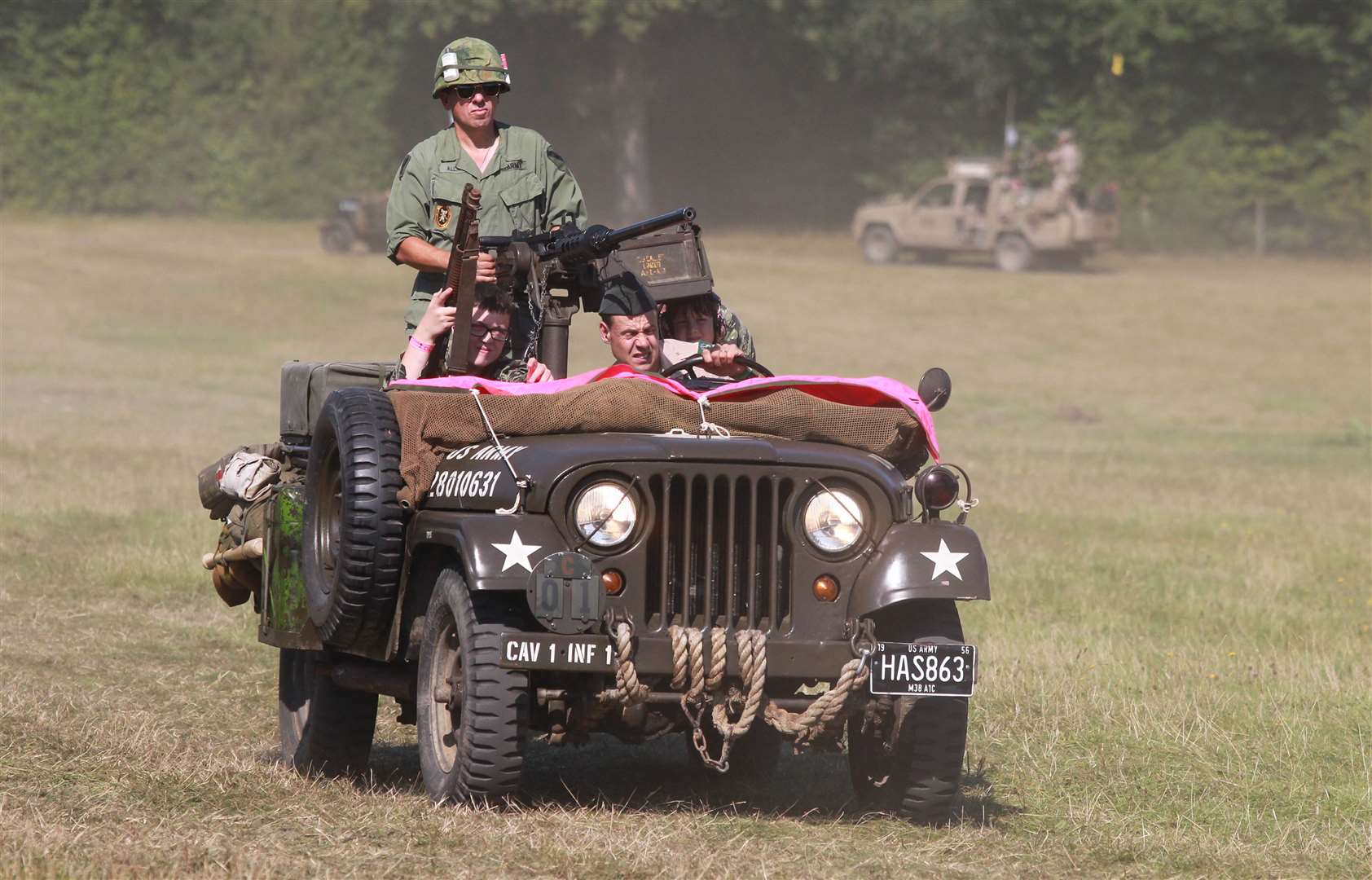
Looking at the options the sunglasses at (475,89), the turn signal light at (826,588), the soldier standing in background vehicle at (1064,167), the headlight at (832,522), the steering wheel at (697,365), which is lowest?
the turn signal light at (826,588)

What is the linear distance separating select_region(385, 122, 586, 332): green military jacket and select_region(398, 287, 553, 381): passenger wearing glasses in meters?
0.42

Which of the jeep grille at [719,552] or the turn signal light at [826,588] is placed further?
the turn signal light at [826,588]

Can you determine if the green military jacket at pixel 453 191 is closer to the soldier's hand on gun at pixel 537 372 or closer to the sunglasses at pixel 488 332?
the sunglasses at pixel 488 332

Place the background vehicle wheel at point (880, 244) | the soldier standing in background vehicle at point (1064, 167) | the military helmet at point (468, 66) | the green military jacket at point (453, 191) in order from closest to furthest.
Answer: the military helmet at point (468, 66) → the green military jacket at point (453, 191) → the soldier standing in background vehicle at point (1064, 167) → the background vehicle wheel at point (880, 244)

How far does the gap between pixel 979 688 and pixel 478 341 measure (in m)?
3.19

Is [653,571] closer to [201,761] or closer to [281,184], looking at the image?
[201,761]

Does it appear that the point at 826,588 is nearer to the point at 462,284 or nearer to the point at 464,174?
the point at 462,284

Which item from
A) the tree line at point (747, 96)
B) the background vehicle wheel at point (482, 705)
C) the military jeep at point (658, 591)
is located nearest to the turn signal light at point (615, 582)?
the military jeep at point (658, 591)

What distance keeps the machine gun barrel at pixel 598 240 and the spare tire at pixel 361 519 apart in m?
1.01

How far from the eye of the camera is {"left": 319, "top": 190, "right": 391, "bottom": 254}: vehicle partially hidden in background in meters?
47.2

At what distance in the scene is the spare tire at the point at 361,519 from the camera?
6.98 m

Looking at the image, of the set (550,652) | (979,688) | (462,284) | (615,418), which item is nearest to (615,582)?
(550,652)

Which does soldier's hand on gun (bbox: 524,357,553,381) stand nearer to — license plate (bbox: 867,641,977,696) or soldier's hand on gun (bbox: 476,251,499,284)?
soldier's hand on gun (bbox: 476,251,499,284)

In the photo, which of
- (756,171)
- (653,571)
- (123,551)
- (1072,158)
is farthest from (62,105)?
(653,571)
